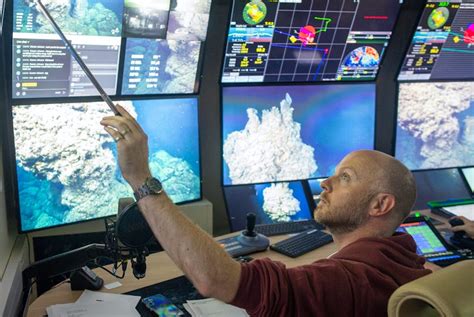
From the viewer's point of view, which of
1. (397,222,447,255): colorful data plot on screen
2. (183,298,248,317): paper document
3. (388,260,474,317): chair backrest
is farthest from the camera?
(397,222,447,255): colorful data plot on screen

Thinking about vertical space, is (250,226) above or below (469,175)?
below

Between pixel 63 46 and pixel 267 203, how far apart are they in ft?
4.27

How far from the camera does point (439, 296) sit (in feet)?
3.15

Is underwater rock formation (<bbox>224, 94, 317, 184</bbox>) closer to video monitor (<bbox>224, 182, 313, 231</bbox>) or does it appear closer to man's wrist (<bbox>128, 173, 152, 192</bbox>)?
video monitor (<bbox>224, 182, 313, 231</bbox>)

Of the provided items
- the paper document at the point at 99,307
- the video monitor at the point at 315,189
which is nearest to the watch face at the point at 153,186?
the paper document at the point at 99,307

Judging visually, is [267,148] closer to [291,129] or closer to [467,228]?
[291,129]

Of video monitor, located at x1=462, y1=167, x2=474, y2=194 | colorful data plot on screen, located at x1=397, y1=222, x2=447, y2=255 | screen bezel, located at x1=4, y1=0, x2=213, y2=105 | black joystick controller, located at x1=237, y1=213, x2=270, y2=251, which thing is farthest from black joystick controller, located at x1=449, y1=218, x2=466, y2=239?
screen bezel, located at x1=4, y1=0, x2=213, y2=105

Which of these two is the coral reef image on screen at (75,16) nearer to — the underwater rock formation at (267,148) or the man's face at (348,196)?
the underwater rock formation at (267,148)

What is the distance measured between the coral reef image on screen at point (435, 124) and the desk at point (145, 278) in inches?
43.8

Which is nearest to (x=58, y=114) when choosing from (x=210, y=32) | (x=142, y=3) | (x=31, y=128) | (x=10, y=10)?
(x=31, y=128)

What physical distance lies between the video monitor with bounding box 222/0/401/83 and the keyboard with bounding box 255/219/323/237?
77cm

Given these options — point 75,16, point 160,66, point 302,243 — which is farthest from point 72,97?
point 302,243

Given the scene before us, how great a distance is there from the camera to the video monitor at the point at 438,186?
3393 millimetres

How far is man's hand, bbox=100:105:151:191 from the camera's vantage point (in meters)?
1.35
